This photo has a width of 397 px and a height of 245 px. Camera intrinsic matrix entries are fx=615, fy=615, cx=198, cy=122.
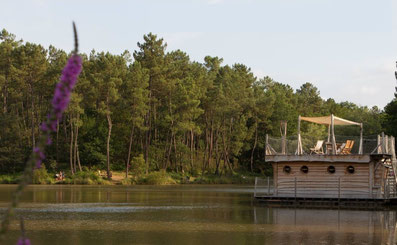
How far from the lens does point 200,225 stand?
2755 cm

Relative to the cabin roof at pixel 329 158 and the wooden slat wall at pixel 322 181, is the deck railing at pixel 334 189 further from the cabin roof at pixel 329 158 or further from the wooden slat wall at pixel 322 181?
the cabin roof at pixel 329 158

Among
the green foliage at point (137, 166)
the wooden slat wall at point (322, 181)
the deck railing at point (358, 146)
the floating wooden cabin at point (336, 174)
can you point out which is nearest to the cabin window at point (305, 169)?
the floating wooden cabin at point (336, 174)

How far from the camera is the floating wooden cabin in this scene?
118 ft

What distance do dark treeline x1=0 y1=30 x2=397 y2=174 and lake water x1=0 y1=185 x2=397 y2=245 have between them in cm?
4168

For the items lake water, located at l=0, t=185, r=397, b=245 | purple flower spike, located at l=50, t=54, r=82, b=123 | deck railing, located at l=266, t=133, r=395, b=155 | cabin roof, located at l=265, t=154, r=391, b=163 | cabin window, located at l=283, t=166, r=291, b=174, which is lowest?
lake water, located at l=0, t=185, r=397, b=245

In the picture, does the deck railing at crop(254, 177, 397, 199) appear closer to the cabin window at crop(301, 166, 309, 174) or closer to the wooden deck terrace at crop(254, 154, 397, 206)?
the wooden deck terrace at crop(254, 154, 397, 206)

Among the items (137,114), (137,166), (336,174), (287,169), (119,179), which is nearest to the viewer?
(336,174)

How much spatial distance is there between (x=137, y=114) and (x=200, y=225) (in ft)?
180

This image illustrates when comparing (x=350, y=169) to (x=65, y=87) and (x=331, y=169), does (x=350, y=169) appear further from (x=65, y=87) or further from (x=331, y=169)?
(x=65, y=87)

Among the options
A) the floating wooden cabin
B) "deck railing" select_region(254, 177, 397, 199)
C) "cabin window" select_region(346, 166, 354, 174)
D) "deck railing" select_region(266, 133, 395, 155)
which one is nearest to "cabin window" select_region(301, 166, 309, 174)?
the floating wooden cabin

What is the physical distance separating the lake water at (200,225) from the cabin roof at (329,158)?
309cm

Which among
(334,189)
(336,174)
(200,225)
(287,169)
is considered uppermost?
(287,169)

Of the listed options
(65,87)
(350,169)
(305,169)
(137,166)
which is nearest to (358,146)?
(350,169)

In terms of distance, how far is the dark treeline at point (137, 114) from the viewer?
79.9 metres
